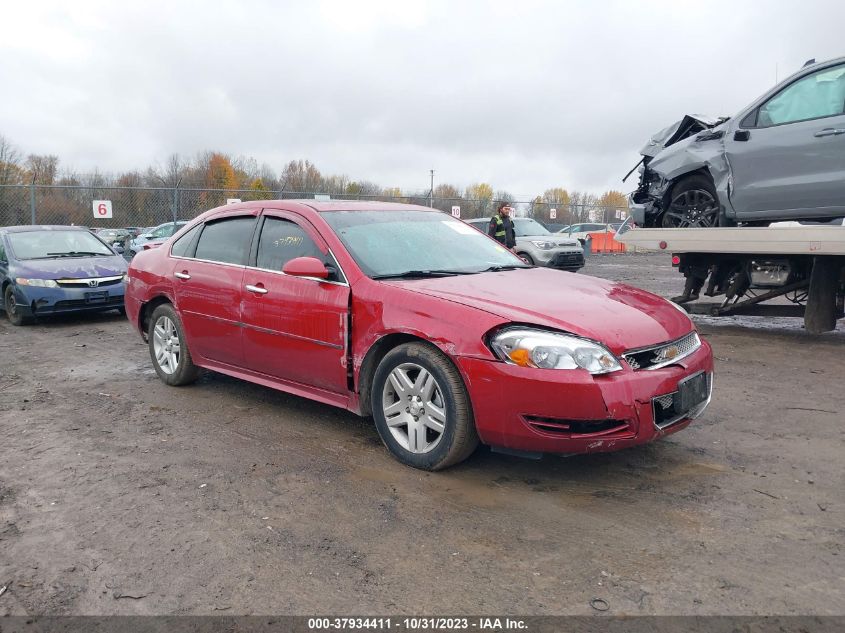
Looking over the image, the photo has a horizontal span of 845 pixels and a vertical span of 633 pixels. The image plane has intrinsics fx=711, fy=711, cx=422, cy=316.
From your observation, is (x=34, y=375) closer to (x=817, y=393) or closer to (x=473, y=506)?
(x=473, y=506)

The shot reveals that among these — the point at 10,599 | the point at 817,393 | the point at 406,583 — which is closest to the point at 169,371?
the point at 10,599

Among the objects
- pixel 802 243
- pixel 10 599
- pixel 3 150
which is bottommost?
pixel 10 599

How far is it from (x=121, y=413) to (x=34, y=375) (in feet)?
6.46

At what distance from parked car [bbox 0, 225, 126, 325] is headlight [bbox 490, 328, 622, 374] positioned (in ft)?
26.5

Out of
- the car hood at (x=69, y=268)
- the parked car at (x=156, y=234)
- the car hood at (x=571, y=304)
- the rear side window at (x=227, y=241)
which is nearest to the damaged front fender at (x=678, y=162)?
the car hood at (x=571, y=304)

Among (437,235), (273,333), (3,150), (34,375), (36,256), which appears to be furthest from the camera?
(3,150)

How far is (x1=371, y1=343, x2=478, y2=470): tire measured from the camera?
379 centimetres

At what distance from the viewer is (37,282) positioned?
969 centimetres

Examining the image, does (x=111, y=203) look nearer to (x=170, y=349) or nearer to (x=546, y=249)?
(x=546, y=249)

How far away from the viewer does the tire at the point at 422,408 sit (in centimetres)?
379

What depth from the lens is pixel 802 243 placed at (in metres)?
6.96

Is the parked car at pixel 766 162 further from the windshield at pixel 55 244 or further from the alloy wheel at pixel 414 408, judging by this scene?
the windshield at pixel 55 244

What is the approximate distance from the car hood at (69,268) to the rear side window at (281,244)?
5.95 meters

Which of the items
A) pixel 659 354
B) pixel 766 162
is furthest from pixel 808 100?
pixel 659 354
